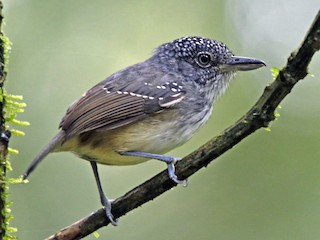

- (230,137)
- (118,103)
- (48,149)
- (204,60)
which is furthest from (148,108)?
(230,137)

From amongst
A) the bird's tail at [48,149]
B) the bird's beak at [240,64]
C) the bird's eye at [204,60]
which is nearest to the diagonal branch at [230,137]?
the bird's tail at [48,149]

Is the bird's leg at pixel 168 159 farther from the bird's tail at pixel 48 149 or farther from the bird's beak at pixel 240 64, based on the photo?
the bird's beak at pixel 240 64

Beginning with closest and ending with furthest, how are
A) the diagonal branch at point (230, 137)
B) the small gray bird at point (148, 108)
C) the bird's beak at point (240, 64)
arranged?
the diagonal branch at point (230, 137)
the small gray bird at point (148, 108)
the bird's beak at point (240, 64)

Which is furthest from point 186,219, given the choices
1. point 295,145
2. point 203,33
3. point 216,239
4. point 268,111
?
point 268,111

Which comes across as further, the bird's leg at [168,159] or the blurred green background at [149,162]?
the blurred green background at [149,162]

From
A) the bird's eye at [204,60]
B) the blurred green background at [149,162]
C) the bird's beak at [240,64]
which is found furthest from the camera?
the blurred green background at [149,162]

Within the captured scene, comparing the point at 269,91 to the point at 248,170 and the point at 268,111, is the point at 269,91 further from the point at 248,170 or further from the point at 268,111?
the point at 248,170

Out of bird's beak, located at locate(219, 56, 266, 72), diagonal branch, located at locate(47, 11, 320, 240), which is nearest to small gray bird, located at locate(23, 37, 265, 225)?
bird's beak, located at locate(219, 56, 266, 72)
